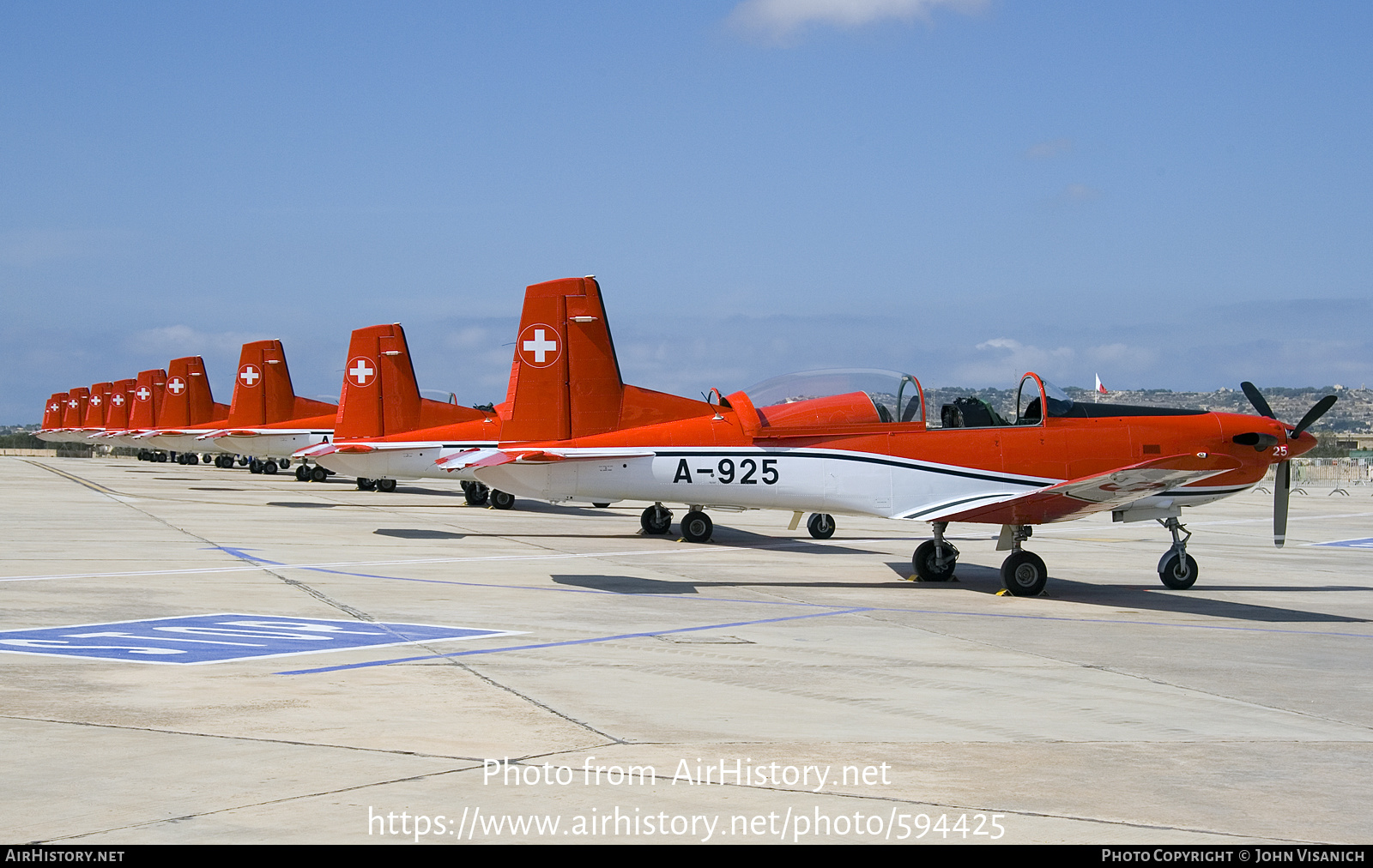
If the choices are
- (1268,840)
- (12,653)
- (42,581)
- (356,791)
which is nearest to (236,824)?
(356,791)

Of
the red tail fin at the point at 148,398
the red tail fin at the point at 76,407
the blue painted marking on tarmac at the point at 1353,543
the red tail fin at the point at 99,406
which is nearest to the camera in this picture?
the blue painted marking on tarmac at the point at 1353,543

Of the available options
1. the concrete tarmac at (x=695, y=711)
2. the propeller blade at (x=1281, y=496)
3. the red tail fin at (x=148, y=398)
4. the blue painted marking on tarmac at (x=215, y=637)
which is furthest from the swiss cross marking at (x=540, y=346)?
the red tail fin at (x=148, y=398)

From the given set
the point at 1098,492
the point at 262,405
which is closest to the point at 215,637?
the point at 1098,492

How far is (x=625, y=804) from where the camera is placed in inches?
194

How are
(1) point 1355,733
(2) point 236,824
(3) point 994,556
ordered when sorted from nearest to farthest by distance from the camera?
(2) point 236,824 < (1) point 1355,733 < (3) point 994,556

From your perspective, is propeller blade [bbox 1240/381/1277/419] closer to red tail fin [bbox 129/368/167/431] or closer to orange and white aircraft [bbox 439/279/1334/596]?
orange and white aircraft [bbox 439/279/1334/596]

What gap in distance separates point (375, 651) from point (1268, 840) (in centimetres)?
639

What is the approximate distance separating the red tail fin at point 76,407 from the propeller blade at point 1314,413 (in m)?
102

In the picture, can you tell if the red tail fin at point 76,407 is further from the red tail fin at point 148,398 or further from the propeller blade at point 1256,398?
the propeller blade at point 1256,398

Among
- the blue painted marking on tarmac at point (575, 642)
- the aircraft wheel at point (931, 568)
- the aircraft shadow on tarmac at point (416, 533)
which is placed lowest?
the blue painted marking on tarmac at point (575, 642)

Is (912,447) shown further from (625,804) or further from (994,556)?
(625,804)

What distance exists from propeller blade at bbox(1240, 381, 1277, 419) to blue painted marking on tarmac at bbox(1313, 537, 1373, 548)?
921 cm

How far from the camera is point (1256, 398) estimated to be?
15805 mm

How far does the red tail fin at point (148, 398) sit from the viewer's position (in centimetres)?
6869
